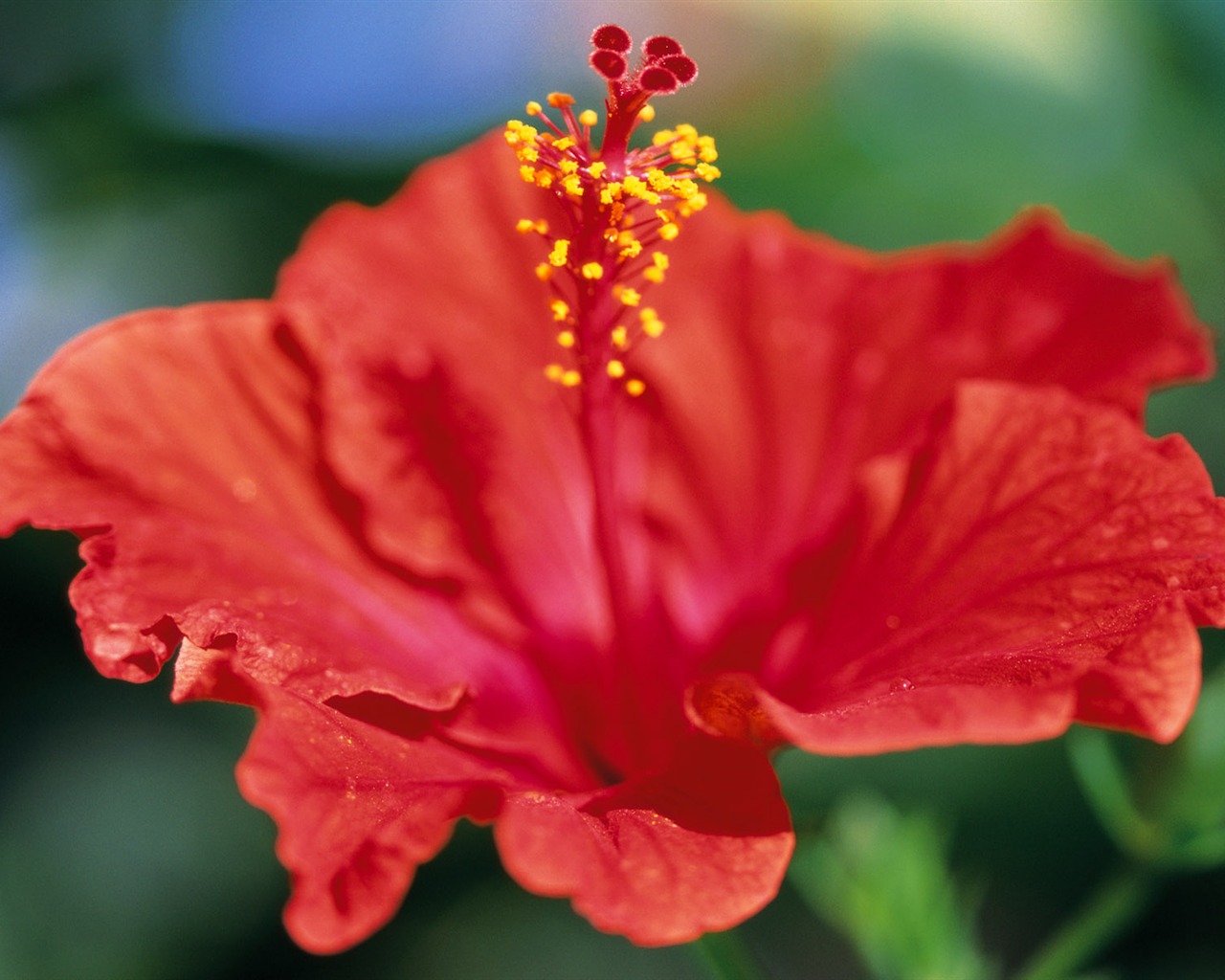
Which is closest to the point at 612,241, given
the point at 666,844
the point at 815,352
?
the point at 815,352

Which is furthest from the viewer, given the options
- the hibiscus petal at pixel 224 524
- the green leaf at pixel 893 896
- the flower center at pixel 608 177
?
the green leaf at pixel 893 896

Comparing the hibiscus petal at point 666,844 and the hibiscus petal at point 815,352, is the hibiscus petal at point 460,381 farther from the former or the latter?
the hibiscus petal at point 666,844

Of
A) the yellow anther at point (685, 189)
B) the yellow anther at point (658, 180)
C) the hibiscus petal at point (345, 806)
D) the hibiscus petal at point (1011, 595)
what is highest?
the yellow anther at point (658, 180)

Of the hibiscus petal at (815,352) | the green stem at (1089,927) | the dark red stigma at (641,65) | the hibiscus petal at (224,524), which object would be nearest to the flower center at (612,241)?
the dark red stigma at (641,65)

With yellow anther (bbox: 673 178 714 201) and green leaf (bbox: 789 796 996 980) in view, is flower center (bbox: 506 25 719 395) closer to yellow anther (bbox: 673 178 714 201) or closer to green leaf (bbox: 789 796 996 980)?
yellow anther (bbox: 673 178 714 201)

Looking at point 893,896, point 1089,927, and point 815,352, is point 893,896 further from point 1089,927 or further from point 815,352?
point 815,352

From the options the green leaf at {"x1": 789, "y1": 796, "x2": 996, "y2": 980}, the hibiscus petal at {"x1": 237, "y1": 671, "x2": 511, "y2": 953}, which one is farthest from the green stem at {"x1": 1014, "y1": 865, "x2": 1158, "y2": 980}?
the hibiscus petal at {"x1": 237, "y1": 671, "x2": 511, "y2": 953}
